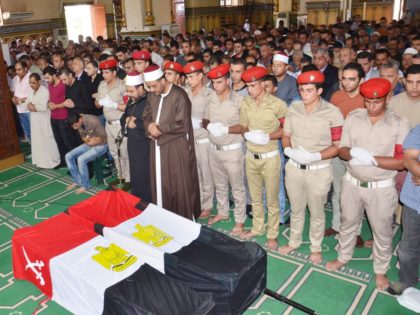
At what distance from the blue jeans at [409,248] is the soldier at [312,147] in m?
0.73

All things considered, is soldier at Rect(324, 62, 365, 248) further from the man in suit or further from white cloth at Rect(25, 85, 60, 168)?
white cloth at Rect(25, 85, 60, 168)

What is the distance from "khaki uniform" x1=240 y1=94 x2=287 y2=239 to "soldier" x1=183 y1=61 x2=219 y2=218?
48 centimetres

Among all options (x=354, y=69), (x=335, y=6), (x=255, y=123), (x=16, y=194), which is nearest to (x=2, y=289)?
(x=16, y=194)

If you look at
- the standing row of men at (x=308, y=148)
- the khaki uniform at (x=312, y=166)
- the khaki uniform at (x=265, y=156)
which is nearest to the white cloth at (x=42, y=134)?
the standing row of men at (x=308, y=148)

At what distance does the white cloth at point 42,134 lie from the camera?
21.4ft

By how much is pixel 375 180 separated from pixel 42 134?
5.22 meters

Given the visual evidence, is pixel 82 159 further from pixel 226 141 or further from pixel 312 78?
pixel 312 78

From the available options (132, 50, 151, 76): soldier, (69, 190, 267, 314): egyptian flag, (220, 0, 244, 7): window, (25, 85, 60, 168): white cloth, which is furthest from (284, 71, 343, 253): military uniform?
(220, 0, 244, 7): window

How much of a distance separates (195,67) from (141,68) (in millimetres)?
1543

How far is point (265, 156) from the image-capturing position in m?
4.13

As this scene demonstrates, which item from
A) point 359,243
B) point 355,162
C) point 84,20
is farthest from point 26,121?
point 84,20

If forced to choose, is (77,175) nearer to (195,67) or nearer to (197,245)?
(195,67)

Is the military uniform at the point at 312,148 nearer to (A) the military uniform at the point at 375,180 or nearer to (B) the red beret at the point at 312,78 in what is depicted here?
(B) the red beret at the point at 312,78

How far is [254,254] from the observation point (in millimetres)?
3410
